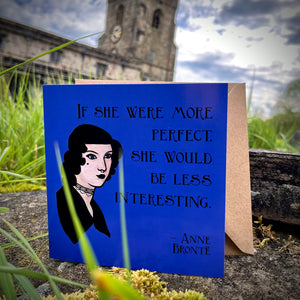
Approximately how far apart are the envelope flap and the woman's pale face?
1.29 feet

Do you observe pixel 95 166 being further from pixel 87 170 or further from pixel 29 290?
pixel 29 290

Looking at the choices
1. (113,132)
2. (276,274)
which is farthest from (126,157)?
(276,274)

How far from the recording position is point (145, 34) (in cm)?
2066

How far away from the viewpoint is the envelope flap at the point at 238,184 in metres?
0.70

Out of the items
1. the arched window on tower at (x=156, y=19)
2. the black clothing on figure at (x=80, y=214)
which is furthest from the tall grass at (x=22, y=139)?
the arched window on tower at (x=156, y=19)

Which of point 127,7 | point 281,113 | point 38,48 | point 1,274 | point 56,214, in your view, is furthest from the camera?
point 127,7

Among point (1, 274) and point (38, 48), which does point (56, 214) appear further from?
point (38, 48)

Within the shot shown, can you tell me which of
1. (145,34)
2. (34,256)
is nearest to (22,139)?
(34,256)

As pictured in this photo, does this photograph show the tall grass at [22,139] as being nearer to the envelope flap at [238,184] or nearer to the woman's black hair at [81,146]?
the woman's black hair at [81,146]

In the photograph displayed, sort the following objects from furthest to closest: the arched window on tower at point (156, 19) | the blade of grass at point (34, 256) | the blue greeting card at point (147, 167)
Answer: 1. the arched window on tower at point (156, 19)
2. the blue greeting card at point (147, 167)
3. the blade of grass at point (34, 256)

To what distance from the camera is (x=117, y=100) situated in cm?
61

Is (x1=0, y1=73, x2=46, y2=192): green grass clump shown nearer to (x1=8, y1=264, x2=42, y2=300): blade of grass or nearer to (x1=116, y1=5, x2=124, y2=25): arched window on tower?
(x1=8, y1=264, x2=42, y2=300): blade of grass

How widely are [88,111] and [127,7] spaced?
977 inches

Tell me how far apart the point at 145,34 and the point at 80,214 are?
2287 centimetres
